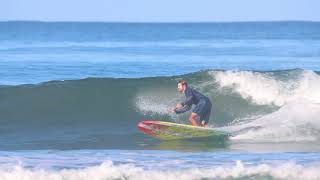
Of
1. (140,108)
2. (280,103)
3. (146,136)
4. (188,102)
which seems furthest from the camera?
(280,103)

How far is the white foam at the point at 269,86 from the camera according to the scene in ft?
82.0

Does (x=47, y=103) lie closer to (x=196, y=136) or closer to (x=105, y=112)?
(x=105, y=112)

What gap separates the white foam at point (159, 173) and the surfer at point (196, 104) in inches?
155

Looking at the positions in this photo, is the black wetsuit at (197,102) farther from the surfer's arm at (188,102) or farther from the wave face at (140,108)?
the wave face at (140,108)

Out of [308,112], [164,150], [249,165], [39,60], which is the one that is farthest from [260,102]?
[39,60]

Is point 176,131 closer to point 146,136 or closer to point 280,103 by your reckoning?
point 146,136

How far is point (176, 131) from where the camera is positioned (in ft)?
63.5

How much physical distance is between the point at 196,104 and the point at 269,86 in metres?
6.96

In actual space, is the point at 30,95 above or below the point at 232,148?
above

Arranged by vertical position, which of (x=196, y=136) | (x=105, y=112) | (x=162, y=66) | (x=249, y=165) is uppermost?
(x=162, y=66)

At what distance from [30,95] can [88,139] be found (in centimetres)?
605

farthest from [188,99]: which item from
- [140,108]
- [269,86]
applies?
[269,86]

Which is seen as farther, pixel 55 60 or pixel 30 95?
pixel 55 60

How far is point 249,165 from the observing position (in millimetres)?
15719
